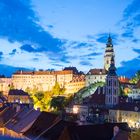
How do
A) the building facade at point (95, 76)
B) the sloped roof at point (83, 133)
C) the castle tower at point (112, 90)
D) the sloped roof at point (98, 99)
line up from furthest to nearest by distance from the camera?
the building facade at point (95, 76) < the sloped roof at point (98, 99) < the castle tower at point (112, 90) < the sloped roof at point (83, 133)

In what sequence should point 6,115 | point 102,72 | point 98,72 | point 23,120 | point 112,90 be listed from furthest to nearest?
point 98,72
point 102,72
point 112,90
point 6,115
point 23,120

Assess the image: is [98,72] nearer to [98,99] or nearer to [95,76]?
[95,76]

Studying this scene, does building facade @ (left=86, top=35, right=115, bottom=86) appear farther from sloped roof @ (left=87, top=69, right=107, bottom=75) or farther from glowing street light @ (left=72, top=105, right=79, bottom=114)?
glowing street light @ (left=72, top=105, right=79, bottom=114)

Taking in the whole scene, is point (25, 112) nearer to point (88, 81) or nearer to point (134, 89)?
point (134, 89)

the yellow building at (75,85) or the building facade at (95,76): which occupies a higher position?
the building facade at (95,76)

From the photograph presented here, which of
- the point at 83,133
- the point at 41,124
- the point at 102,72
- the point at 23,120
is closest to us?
the point at 83,133

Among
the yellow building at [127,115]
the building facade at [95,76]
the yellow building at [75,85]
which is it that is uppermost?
the building facade at [95,76]

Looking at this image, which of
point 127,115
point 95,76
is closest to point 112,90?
point 127,115

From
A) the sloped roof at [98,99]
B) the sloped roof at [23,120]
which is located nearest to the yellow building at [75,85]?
the sloped roof at [98,99]

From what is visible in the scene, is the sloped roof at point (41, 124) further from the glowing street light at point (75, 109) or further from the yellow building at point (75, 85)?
the yellow building at point (75, 85)

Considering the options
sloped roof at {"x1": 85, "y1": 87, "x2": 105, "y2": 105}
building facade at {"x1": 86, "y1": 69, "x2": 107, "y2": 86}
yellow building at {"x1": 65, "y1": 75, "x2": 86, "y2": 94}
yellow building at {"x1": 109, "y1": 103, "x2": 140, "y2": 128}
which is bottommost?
yellow building at {"x1": 109, "y1": 103, "x2": 140, "y2": 128}

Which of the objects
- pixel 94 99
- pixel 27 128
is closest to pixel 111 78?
pixel 94 99

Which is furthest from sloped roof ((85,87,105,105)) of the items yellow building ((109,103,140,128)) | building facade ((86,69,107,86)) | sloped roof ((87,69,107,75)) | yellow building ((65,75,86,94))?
yellow building ((65,75,86,94))

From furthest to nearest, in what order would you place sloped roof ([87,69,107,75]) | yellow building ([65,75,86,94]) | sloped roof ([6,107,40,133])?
yellow building ([65,75,86,94]) → sloped roof ([87,69,107,75]) → sloped roof ([6,107,40,133])
